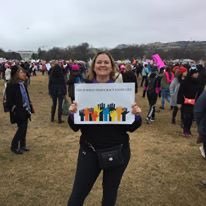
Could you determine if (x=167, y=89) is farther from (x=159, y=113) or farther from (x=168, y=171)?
(x=168, y=171)

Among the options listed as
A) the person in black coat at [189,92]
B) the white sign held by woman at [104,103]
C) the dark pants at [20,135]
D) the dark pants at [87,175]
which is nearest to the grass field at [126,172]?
the dark pants at [20,135]

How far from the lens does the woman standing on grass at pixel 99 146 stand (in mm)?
3428

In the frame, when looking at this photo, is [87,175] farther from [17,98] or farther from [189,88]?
[189,88]

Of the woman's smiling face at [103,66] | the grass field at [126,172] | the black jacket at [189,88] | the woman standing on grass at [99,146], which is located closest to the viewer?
the woman standing on grass at [99,146]

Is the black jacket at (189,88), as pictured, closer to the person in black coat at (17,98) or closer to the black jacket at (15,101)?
the person in black coat at (17,98)

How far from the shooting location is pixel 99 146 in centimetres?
341

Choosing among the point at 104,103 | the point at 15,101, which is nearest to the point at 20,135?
the point at 15,101

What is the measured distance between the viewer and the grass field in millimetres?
5559

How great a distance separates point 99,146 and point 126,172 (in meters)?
3.49

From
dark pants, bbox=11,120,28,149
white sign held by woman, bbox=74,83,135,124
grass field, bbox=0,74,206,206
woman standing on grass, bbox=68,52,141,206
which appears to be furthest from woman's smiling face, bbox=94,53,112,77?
dark pants, bbox=11,120,28,149

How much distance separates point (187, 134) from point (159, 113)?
166 inches

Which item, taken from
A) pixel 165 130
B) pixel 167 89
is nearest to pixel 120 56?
pixel 167 89

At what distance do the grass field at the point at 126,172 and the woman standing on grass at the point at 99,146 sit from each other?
195 centimetres

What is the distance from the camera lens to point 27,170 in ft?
22.2
